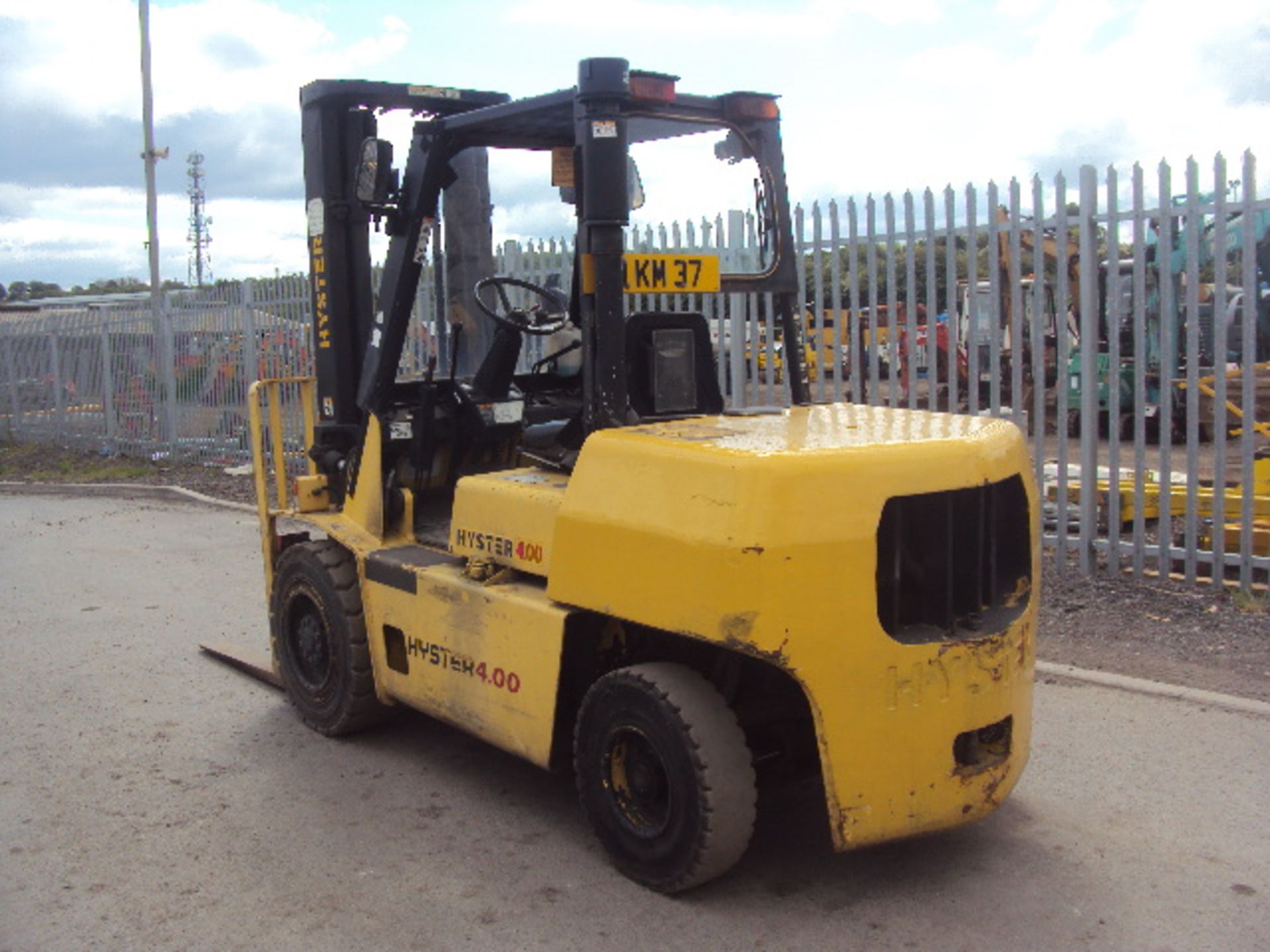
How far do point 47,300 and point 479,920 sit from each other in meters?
33.1

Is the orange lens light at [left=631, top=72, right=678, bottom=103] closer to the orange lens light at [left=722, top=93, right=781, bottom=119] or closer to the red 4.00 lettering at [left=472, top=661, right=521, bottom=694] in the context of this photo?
the orange lens light at [left=722, top=93, right=781, bottom=119]

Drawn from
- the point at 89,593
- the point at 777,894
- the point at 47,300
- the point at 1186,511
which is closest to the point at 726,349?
the point at 1186,511

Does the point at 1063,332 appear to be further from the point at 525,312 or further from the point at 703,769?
the point at 703,769

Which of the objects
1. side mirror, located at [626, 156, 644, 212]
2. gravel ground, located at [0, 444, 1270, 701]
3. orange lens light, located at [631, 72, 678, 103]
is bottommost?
gravel ground, located at [0, 444, 1270, 701]

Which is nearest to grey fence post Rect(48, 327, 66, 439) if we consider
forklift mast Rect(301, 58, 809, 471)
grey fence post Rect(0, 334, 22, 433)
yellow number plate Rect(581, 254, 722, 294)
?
grey fence post Rect(0, 334, 22, 433)

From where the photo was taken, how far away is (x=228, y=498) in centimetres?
1441

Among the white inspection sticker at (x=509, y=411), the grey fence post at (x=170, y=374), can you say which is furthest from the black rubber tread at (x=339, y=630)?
the grey fence post at (x=170, y=374)

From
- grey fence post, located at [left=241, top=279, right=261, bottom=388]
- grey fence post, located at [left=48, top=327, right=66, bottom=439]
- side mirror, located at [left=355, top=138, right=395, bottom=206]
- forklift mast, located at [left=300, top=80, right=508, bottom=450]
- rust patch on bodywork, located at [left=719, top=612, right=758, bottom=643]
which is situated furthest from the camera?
grey fence post, located at [left=48, top=327, right=66, bottom=439]

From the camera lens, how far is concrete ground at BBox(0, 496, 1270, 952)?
4.10 m

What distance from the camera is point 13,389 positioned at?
862 inches

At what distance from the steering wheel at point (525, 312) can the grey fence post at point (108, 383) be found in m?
14.9

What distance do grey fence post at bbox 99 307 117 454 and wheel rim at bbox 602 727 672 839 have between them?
1663 centimetres

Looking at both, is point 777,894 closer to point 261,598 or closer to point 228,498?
point 261,598

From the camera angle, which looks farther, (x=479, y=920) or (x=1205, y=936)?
(x=479, y=920)
